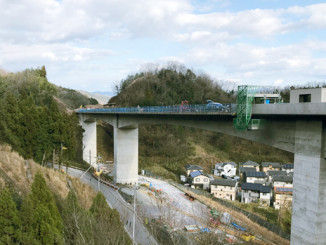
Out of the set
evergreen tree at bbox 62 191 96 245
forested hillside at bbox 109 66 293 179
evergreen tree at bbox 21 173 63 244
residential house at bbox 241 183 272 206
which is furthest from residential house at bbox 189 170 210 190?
evergreen tree at bbox 21 173 63 244

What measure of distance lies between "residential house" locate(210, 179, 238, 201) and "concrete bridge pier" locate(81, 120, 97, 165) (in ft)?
75.3

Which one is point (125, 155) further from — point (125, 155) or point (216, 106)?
point (216, 106)

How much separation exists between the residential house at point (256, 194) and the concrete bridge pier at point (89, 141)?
2713cm

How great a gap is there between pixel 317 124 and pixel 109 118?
30.5 metres

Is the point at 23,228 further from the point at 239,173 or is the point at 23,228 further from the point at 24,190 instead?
the point at 239,173

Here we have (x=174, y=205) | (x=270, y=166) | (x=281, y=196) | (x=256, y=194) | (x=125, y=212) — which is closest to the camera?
(x=125, y=212)

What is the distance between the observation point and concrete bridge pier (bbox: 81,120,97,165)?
50.8 metres

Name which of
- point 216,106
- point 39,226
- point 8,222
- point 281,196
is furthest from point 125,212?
point 281,196

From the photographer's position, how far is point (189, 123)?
25.2 metres

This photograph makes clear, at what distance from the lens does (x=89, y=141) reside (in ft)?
169

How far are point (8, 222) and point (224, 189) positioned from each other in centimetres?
3120

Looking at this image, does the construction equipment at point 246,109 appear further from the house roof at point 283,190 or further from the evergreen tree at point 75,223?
the house roof at point 283,190

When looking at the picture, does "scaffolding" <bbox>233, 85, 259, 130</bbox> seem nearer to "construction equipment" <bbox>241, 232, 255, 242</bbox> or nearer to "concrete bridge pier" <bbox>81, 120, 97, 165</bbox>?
"construction equipment" <bbox>241, 232, 255, 242</bbox>

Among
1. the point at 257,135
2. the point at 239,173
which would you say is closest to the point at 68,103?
the point at 239,173
